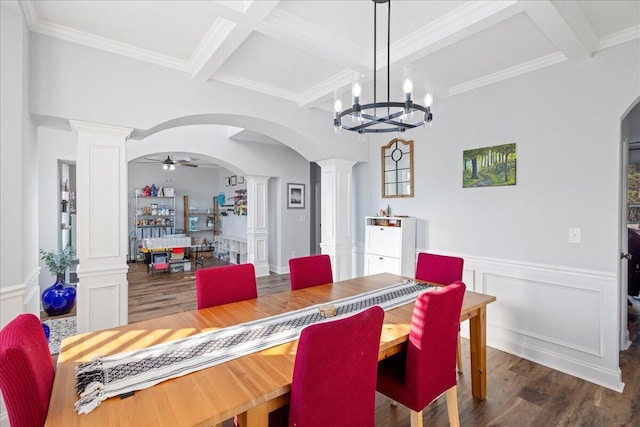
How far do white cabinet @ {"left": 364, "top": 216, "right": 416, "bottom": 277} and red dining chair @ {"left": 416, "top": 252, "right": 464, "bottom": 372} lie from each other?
0.74 metres

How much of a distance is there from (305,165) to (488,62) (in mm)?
4489

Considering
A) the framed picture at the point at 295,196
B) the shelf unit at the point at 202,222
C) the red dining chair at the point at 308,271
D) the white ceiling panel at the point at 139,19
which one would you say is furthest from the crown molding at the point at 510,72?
the shelf unit at the point at 202,222

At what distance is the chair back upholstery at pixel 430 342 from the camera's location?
5.06ft

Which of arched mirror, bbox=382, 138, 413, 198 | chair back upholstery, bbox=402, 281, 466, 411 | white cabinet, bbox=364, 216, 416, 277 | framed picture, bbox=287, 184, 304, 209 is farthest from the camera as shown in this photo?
Answer: framed picture, bbox=287, 184, 304, 209

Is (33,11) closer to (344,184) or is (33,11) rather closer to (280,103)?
(280,103)

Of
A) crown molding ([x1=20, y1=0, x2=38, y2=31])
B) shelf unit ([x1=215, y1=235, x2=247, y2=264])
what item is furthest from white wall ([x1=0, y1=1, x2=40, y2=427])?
shelf unit ([x1=215, y1=235, x2=247, y2=264])

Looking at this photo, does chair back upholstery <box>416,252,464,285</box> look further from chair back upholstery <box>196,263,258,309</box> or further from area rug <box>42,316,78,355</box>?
area rug <box>42,316,78,355</box>

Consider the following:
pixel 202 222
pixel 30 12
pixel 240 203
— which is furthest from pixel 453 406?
pixel 202 222

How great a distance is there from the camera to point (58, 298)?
4.05 m

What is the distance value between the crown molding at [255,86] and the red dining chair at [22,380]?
8.25 feet

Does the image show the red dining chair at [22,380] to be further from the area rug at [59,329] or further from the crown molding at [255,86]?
the area rug at [59,329]

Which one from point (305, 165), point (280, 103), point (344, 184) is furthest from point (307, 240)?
point (280, 103)

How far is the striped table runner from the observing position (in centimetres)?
112

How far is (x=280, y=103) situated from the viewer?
11.4ft
